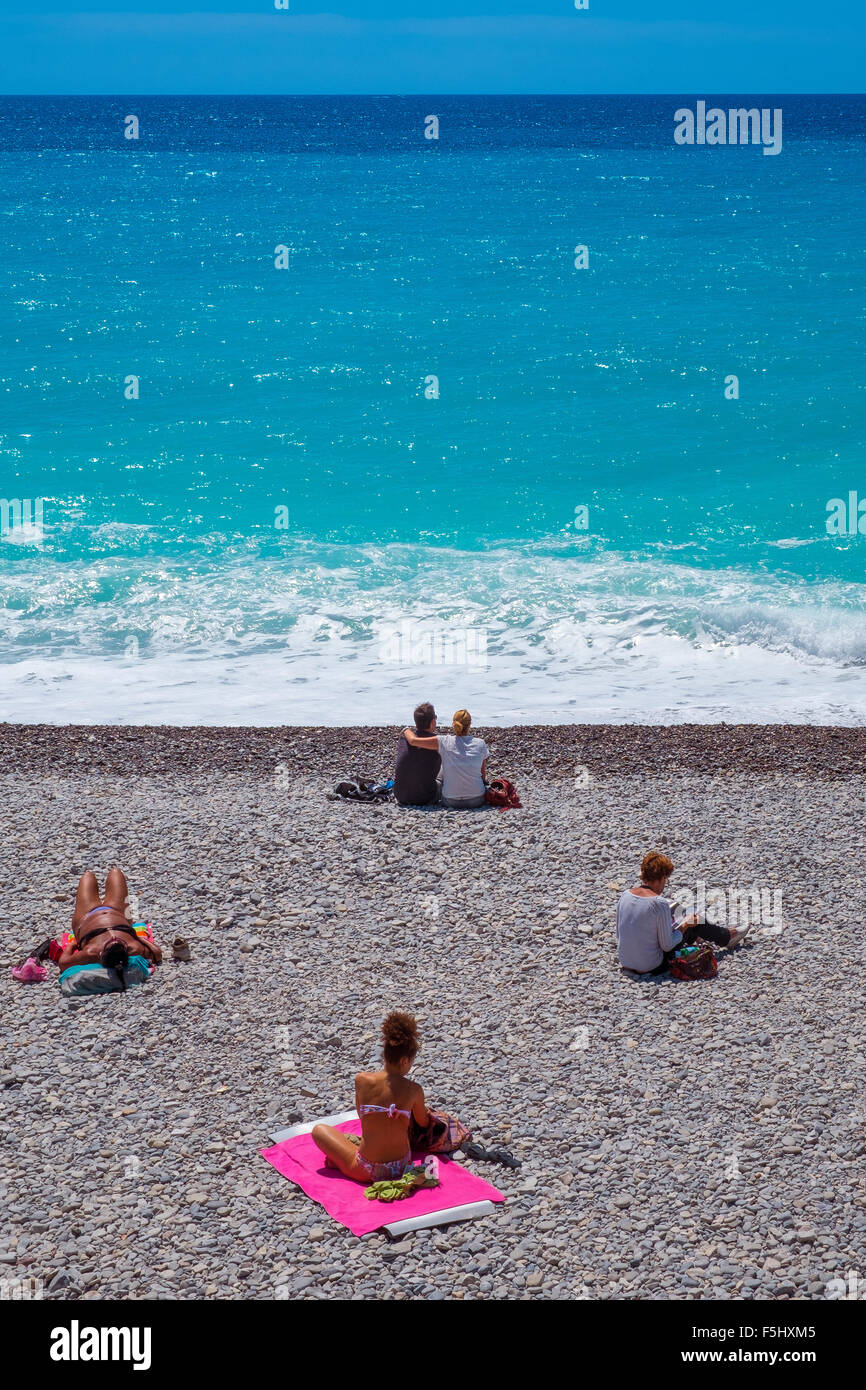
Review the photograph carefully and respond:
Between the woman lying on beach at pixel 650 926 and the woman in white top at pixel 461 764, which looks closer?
the woman lying on beach at pixel 650 926

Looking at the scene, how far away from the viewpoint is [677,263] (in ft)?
159

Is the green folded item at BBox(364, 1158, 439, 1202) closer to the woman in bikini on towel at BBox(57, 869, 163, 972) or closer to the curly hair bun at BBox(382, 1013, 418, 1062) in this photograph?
the curly hair bun at BBox(382, 1013, 418, 1062)

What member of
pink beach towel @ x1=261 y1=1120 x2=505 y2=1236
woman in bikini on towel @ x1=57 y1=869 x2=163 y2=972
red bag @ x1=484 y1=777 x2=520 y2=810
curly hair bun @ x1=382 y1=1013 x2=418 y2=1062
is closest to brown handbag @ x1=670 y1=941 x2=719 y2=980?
pink beach towel @ x1=261 y1=1120 x2=505 y2=1236

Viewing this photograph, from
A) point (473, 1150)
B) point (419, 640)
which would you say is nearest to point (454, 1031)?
point (473, 1150)

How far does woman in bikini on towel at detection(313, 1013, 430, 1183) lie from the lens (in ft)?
23.2

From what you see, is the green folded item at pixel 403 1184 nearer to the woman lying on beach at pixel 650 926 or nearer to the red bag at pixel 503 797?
the woman lying on beach at pixel 650 926

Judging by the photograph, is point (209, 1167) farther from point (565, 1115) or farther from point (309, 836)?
point (309, 836)

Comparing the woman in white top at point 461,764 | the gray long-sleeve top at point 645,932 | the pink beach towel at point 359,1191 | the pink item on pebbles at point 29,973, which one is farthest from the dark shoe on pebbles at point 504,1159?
the woman in white top at point 461,764

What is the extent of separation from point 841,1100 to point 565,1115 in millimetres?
1654

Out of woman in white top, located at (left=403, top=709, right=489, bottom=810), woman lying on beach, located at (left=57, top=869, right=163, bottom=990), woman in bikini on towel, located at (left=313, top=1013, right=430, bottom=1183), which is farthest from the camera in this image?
woman in white top, located at (left=403, top=709, right=489, bottom=810)

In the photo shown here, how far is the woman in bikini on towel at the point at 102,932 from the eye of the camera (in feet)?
30.5

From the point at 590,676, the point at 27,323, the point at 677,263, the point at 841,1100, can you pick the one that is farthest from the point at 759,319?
the point at 841,1100

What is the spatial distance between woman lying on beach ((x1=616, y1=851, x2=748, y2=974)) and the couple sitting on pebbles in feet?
10.9

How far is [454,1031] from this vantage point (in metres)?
8.78
